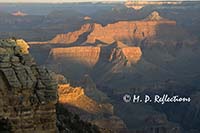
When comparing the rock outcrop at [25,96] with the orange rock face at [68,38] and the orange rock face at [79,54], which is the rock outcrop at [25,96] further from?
the orange rock face at [68,38]

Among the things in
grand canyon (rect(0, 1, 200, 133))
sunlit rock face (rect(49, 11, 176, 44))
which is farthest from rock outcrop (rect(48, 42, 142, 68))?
sunlit rock face (rect(49, 11, 176, 44))

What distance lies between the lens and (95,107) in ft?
154

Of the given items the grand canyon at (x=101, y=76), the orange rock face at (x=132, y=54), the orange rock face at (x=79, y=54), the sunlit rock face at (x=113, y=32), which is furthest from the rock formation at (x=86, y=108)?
the sunlit rock face at (x=113, y=32)

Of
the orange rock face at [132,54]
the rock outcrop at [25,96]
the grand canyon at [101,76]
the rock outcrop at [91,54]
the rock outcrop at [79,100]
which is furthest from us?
the orange rock face at [132,54]

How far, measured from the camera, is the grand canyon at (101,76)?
9188mm

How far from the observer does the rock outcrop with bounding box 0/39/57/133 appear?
903cm

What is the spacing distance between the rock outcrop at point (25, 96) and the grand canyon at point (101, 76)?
0.05 feet

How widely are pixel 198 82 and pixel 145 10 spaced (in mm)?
110141

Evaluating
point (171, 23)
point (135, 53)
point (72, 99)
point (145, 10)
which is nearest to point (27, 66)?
point (72, 99)

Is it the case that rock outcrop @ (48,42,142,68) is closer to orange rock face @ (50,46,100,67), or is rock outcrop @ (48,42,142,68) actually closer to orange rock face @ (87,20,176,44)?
orange rock face @ (50,46,100,67)

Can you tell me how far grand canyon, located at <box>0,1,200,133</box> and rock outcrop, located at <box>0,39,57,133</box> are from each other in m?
0.01

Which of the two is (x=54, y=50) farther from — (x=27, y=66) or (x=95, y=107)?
(x=27, y=66)

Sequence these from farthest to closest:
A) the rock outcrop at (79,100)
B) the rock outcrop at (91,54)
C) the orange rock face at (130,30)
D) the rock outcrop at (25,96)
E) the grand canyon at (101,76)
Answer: the orange rock face at (130,30) → the rock outcrop at (91,54) → the rock outcrop at (79,100) → the grand canyon at (101,76) → the rock outcrop at (25,96)

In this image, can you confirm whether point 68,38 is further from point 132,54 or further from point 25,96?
point 25,96
